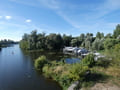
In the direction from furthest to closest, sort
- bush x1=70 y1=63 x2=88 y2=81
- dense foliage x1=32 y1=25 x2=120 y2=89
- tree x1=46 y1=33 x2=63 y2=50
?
tree x1=46 y1=33 x2=63 y2=50
dense foliage x1=32 y1=25 x2=120 y2=89
bush x1=70 y1=63 x2=88 y2=81

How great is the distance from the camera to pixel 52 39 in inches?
Result: 1523

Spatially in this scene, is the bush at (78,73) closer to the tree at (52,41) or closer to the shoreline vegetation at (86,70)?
the shoreline vegetation at (86,70)

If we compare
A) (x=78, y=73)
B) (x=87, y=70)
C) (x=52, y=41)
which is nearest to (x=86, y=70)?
(x=87, y=70)

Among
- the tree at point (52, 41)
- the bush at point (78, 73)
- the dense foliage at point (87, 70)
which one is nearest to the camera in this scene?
the bush at point (78, 73)

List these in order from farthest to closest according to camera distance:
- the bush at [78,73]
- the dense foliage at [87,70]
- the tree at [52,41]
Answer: the tree at [52,41] → the dense foliage at [87,70] → the bush at [78,73]

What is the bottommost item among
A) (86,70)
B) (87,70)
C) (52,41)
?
(87,70)

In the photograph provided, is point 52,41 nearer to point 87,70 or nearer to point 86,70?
point 87,70

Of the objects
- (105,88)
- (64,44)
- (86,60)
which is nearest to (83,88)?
(105,88)

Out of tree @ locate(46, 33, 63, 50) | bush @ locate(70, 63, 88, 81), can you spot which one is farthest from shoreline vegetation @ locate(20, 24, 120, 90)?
tree @ locate(46, 33, 63, 50)

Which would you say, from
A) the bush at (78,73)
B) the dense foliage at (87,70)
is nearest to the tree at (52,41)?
the dense foliage at (87,70)

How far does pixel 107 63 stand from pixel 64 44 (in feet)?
111

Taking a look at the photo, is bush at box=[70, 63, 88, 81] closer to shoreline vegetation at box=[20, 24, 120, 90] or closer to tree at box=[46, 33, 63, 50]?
shoreline vegetation at box=[20, 24, 120, 90]

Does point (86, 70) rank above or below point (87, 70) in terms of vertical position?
above

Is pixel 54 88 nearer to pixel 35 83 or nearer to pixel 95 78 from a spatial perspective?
pixel 35 83
